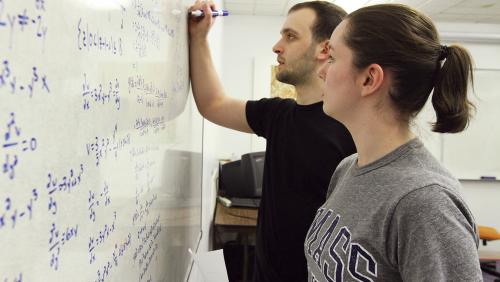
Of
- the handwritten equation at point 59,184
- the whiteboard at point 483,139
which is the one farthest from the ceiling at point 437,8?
the handwritten equation at point 59,184

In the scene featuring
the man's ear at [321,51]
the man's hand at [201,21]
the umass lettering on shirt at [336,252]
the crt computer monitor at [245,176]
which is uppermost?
the man's hand at [201,21]

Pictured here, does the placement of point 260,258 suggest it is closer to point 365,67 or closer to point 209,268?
point 209,268

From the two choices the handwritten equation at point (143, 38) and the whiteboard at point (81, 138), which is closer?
the whiteboard at point (81, 138)

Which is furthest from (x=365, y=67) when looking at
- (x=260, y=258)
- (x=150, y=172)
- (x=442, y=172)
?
(x=260, y=258)

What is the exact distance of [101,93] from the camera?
0.44 metres

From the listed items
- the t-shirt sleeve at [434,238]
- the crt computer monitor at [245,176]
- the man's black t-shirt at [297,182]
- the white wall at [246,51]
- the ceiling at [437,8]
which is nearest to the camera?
the t-shirt sleeve at [434,238]

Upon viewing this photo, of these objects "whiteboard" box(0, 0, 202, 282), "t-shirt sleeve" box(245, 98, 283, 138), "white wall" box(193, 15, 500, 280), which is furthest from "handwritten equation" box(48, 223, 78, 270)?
"white wall" box(193, 15, 500, 280)

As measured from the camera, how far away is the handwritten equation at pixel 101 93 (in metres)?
0.39

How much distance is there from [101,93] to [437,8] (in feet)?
14.4

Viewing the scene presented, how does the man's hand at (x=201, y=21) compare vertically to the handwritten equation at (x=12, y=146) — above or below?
above

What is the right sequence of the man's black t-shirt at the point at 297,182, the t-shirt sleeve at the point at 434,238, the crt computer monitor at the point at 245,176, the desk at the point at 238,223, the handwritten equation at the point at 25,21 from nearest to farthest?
the handwritten equation at the point at 25,21, the t-shirt sleeve at the point at 434,238, the man's black t-shirt at the point at 297,182, the desk at the point at 238,223, the crt computer monitor at the point at 245,176

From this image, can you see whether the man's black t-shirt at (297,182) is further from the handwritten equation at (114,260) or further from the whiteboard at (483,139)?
the whiteboard at (483,139)

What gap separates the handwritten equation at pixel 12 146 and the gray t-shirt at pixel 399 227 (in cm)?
55

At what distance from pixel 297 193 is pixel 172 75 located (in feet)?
1.74
